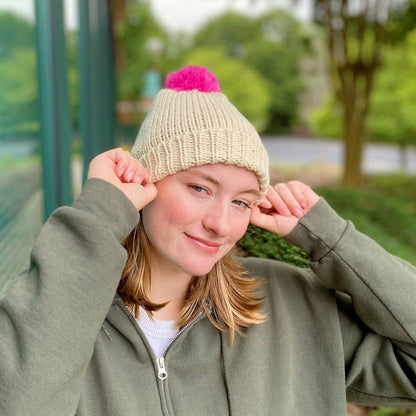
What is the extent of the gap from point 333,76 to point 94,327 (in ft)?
34.5

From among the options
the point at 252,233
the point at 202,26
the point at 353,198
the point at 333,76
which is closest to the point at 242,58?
the point at 202,26

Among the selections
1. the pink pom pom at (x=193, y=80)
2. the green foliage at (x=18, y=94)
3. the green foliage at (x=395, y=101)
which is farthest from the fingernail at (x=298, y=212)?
the green foliage at (x=395, y=101)

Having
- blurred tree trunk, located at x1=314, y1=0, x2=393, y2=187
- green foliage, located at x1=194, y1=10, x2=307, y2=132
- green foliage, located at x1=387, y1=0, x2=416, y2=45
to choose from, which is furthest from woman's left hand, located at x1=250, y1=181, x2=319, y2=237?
green foliage, located at x1=194, y1=10, x2=307, y2=132

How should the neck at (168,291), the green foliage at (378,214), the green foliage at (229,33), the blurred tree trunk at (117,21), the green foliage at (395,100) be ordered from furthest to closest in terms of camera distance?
the green foliage at (229,33) < the blurred tree trunk at (117,21) < the green foliage at (395,100) < the green foliage at (378,214) < the neck at (168,291)

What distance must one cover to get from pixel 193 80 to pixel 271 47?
45123 mm

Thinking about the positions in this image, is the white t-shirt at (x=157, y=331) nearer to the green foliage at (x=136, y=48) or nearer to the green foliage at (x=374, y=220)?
the green foliage at (x=374, y=220)

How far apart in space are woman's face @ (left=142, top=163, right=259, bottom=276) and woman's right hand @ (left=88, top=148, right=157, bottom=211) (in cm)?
6

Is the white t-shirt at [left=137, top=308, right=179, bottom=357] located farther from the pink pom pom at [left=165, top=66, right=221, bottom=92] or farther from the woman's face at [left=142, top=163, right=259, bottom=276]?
the pink pom pom at [left=165, top=66, right=221, bottom=92]

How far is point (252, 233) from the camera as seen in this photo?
1977 millimetres

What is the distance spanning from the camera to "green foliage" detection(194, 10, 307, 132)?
41.0 meters

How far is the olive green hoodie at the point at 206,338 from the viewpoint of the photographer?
1265 mm

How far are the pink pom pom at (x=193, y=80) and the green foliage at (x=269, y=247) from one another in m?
0.53

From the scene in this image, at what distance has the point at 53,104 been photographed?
12.2ft

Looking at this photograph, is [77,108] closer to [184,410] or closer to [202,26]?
[184,410]
